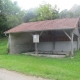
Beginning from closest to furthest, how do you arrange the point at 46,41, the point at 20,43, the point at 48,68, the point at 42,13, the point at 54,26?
1. the point at 48,68
2. the point at 54,26
3. the point at 20,43
4. the point at 46,41
5. the point at 42,13

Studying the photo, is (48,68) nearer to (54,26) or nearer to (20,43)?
(54,26)

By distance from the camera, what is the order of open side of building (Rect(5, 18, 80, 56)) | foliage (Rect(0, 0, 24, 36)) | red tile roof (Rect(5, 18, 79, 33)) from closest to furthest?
red tile roof (Rect(5, 18, 79, 33)) < open side of building (Rect(5, 18, 80, 56)) < foliage (Rect(0, 0, 24, 36))

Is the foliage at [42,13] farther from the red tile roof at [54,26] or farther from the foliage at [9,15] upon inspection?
the red tile roof at [54,26]

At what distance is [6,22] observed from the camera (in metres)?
33.4

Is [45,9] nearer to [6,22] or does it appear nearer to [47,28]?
[6,22]

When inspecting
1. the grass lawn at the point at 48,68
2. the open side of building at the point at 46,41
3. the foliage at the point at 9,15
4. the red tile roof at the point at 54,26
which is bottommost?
the grass lawn at the point at 48,68

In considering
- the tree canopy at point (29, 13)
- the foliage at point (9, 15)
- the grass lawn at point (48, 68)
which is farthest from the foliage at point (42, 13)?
the grass lawn at point (48, 68)

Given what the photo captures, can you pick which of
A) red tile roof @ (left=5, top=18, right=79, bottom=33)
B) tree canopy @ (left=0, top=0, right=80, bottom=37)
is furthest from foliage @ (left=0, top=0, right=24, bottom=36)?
red tile roof @ (left=5, top=18, right=79, bottom=33)

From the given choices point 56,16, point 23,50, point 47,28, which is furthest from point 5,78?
point 56,16

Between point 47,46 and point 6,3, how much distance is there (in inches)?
790

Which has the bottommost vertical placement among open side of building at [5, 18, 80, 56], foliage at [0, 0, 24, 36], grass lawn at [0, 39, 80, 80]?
grass lawn at [0, 39, 80, 80]

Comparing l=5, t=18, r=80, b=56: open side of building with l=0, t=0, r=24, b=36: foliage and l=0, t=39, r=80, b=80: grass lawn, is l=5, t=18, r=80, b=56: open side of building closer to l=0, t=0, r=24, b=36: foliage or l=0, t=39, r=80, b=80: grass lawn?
l=0, t=39, r=80, b=80: grass lawn

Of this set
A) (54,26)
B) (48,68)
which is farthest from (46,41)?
(48,68)

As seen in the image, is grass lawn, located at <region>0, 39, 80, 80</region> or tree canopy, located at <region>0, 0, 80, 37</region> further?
tree canopy, located at <region>0, 0, 80, 37</region>
